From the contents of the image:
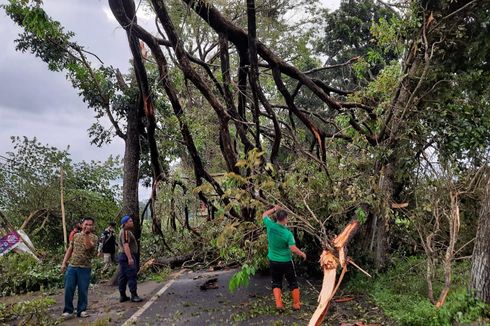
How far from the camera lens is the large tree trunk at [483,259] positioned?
227 inches

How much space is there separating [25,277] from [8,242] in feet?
7.45

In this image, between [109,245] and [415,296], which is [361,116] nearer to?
[415,296]

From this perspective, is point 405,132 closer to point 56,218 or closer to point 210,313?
point 210,313

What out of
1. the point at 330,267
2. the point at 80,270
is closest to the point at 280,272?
the point at 330,267

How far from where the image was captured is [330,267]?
24.7 ft

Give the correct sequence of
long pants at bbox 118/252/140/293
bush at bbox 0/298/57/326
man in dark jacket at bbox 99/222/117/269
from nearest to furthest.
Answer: bush at bbox 0/298/57/326, long pants at bbox 118/252/140/293, man in dark jacket at bbox 99/222/117/269

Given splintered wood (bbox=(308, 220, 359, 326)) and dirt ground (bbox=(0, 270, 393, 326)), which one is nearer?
splintered wood (bbox=(308, 220, 359, 326))

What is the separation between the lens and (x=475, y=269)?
5.91m

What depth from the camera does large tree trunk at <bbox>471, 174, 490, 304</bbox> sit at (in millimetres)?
5770

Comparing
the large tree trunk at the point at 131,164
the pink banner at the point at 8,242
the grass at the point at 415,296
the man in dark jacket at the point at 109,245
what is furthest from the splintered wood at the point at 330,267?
the pink banner at the point at 8,242

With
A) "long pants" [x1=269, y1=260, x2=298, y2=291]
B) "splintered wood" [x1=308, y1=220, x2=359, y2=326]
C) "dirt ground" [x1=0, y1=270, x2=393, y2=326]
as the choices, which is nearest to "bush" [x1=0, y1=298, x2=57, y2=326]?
"dirt ground" [x1=0, y1=270, x2=393, y2=326]

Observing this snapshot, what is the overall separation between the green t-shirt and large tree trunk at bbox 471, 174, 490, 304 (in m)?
2.88

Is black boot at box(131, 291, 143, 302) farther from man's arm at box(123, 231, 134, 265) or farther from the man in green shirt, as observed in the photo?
the man in green shirt

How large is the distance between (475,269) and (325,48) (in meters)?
20.4
